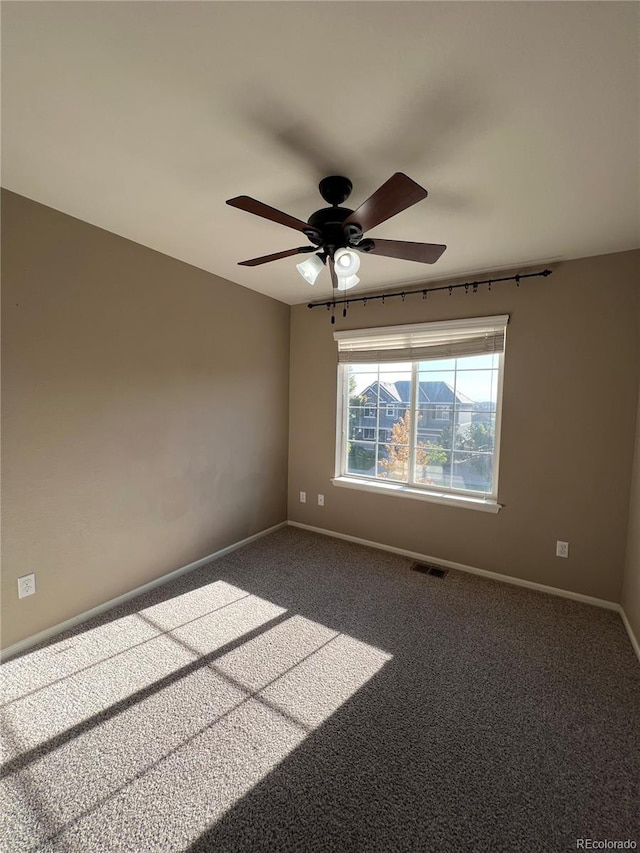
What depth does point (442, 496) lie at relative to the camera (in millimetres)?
3172

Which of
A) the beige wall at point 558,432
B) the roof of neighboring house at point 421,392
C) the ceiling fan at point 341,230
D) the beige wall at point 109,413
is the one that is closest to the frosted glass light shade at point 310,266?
the ceiling fan at point 341,230

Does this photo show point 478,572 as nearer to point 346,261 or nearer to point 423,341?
point 423,341

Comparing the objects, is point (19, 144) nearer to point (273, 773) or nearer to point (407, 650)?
point (273, 773)

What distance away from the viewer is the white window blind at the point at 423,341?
2918mm

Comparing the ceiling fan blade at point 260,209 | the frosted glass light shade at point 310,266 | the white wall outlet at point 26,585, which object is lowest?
the white wall outlet at point 26,585

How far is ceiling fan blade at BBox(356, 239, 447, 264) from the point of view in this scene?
5.62 feet

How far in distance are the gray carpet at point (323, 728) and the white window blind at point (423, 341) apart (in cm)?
196

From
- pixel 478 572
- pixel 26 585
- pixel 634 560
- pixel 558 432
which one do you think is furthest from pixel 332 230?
pixel 478 572

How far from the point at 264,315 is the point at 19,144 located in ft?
7.20

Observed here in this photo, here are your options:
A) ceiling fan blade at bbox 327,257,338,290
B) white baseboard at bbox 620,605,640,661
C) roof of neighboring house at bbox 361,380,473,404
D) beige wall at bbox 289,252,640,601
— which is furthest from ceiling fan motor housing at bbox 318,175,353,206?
white baseboard at bbox 620,605,640,661

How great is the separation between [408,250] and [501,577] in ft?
8.54

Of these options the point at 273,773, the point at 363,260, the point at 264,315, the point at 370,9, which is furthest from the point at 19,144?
the point at 273,773

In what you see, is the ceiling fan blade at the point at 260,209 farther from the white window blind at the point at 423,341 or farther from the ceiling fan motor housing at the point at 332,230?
the white window blind at the point at 423,341

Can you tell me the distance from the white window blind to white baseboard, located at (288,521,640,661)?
1.77 m
